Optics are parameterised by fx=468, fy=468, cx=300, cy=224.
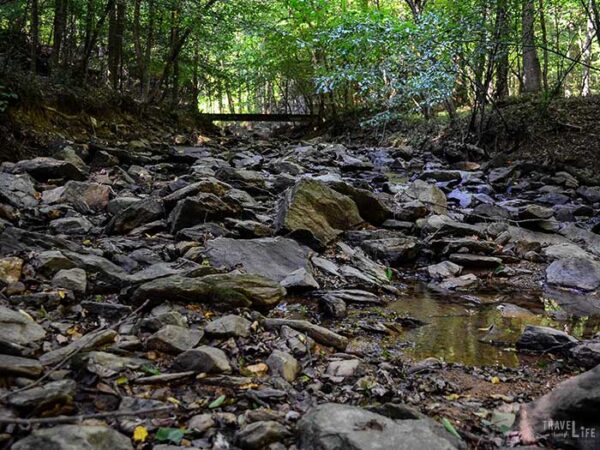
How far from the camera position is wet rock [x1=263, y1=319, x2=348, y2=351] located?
285 centimetres

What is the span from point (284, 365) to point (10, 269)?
6.64 ft

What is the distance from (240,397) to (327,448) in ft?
1.90

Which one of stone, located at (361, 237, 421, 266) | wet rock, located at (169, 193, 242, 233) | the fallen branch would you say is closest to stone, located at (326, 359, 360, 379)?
the fallen branch

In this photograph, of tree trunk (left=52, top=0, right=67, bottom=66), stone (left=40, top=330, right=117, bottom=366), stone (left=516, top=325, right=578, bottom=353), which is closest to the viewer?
stone (left=40, top=330, right=117, bottom=366)

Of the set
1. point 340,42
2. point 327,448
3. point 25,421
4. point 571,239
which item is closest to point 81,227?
point 25,421

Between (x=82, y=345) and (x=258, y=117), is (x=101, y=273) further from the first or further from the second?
(x=258, y=117)

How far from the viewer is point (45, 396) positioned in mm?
1741

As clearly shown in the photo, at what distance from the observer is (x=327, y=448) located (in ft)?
5.30

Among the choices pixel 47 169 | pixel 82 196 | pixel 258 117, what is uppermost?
pixel 258 117

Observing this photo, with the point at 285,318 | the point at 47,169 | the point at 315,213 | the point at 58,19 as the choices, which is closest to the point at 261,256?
the point at 285,318

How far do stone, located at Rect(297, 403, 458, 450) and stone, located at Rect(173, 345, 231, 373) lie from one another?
0.60 m

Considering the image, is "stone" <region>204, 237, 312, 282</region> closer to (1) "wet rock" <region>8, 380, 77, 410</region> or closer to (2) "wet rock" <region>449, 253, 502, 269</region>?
(2) "wet rock" <region>449, 253, 502, 269</region>

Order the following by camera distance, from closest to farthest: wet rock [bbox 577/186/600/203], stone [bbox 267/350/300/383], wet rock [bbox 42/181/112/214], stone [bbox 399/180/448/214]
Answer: stone [bbox 267/350/300/383] < wet rock [bbox 42/181/112/214] < stone [bbox 399/180/448/214] < wet rock [bbox 577/186/600/203]

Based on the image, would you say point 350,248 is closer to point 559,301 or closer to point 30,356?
point 559,301
